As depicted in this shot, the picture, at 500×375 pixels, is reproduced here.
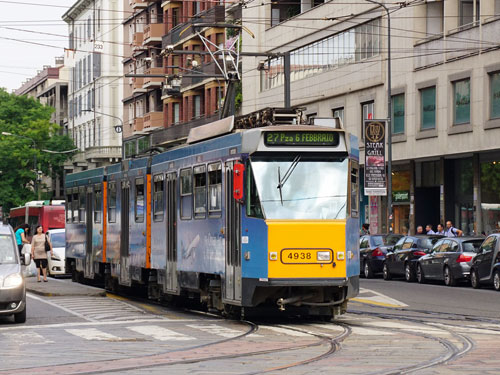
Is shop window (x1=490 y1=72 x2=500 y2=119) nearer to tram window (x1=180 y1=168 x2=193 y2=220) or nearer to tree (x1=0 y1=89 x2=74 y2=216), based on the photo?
tram window (x1=180 y1=168 x2=193 y2=220)

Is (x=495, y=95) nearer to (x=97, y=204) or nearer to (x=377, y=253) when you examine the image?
(x=377, y=253)

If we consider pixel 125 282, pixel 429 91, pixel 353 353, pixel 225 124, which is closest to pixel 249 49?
pixel 429 91

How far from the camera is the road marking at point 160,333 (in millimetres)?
16344

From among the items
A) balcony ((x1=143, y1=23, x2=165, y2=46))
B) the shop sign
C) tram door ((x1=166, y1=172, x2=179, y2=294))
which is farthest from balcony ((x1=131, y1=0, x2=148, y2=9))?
tram door ((x1=166, y1=172, x2=179, y2=294))

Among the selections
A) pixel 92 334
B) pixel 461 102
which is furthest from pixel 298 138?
pixel 461 102

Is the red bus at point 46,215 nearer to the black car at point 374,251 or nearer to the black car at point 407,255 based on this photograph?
the black car at point 374,251

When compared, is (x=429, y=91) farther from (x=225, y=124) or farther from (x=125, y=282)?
(x=225, y=124)

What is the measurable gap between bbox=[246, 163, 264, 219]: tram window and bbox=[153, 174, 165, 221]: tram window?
4.85m

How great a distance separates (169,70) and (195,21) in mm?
5206

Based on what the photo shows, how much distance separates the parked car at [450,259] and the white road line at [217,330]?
48.5ft

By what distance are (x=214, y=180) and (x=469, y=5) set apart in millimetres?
26556

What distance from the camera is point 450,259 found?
107ft

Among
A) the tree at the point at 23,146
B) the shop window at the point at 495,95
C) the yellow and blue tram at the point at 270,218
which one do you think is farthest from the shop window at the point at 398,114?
the tree at the point at 23,146

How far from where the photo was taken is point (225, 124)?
19984mm
